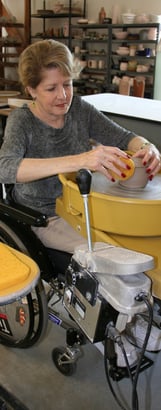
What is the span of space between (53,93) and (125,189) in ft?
1.69

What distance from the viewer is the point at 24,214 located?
1337 millimetres

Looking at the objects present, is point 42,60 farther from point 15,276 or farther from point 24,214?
point 15,276

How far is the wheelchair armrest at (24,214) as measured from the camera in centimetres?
130

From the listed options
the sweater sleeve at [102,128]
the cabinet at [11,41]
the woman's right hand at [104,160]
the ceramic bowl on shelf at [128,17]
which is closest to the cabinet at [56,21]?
the cabinet at [11,41]

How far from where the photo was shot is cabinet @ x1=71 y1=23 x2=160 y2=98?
4.52m

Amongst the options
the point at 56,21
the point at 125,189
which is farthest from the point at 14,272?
the point at 56,21

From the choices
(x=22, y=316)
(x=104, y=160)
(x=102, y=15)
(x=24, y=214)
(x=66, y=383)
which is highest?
(x=102, y=15)

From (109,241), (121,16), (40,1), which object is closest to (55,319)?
(109,241)

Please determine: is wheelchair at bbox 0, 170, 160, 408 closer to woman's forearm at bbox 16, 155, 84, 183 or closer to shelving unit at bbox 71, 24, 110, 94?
woman's forearm at bbox 16, 155, 84, 183

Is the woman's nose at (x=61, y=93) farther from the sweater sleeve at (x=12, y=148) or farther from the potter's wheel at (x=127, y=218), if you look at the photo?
the potter's wheel at (x=127, y=218)

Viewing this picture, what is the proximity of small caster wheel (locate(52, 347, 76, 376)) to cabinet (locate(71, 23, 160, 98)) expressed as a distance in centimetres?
353

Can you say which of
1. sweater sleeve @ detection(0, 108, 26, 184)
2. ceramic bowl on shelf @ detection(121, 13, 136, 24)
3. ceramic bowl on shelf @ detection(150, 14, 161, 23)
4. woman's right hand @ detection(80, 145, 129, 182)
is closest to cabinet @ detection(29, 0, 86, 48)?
ceramic bowl on shelf @ detection(121, 13, 136, 24)

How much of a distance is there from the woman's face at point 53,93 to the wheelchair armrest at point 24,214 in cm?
38

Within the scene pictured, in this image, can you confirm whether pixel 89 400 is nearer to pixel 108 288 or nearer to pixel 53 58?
pixel 108 288
